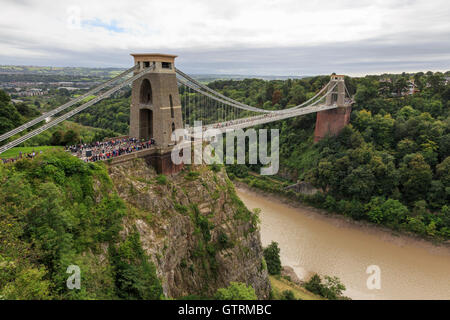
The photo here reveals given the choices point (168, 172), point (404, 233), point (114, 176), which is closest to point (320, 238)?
point (404, 233)

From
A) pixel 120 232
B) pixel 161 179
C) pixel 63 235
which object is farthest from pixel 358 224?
pixel 63 235

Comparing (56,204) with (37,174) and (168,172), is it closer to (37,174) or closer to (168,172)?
(37,174)

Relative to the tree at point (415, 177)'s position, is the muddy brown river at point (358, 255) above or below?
below

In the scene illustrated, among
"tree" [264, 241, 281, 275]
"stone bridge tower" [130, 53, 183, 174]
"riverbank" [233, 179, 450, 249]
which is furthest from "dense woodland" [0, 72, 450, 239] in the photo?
"tree" [264, 241, 281, 275]

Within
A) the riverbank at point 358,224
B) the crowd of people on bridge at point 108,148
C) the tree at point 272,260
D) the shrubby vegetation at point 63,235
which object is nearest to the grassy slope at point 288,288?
the tree at point 272,260

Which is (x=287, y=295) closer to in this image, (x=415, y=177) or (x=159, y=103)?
(x=159, y=103)

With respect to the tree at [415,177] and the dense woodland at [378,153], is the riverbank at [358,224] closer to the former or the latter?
the dense woodland at [378,153]
